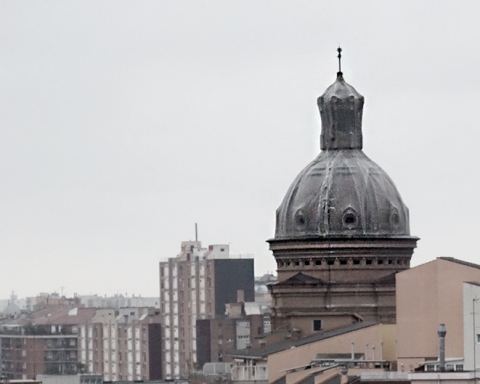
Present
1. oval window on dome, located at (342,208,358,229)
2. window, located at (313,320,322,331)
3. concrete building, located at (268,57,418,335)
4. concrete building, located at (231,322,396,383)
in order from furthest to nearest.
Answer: window, located at (313,320,322,331) < oval window on dome, located at (342,208,358,229) < concrete building, located at (268,57,418,335) < concrete building, located at (231,322,396,383)

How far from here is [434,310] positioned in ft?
271

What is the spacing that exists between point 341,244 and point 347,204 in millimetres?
1533

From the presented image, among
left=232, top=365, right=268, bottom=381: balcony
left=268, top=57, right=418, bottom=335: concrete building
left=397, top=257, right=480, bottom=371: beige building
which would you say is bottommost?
left=232, top=365, right=268, bottom=381: balcony

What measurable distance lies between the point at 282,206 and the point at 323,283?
3.57 meters

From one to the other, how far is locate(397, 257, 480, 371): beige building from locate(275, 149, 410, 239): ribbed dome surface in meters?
16.7

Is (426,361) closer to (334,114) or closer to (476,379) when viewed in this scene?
(476,379)

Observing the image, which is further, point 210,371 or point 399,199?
point 210,371

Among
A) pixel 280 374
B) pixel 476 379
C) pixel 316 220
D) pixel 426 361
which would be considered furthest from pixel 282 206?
pixel 476 379

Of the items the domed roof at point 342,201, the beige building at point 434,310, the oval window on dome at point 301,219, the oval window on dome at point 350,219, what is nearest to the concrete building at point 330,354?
the beige building at point 434,310

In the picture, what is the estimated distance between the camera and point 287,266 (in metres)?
104

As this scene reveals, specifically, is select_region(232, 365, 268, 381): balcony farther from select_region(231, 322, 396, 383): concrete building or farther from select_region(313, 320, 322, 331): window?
select_region(313, 320, 322, 331): window

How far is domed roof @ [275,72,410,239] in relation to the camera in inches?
4023

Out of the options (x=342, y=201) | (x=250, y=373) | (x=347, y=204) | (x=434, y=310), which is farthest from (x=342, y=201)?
(x=434, y=310)

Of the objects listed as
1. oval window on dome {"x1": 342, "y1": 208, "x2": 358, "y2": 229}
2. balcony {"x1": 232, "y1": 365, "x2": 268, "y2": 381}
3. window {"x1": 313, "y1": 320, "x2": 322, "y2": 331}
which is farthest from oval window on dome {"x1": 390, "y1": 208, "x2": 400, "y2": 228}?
balcony {"x1": 232, "y1": 365, "x2": 268, "y2": 381}
